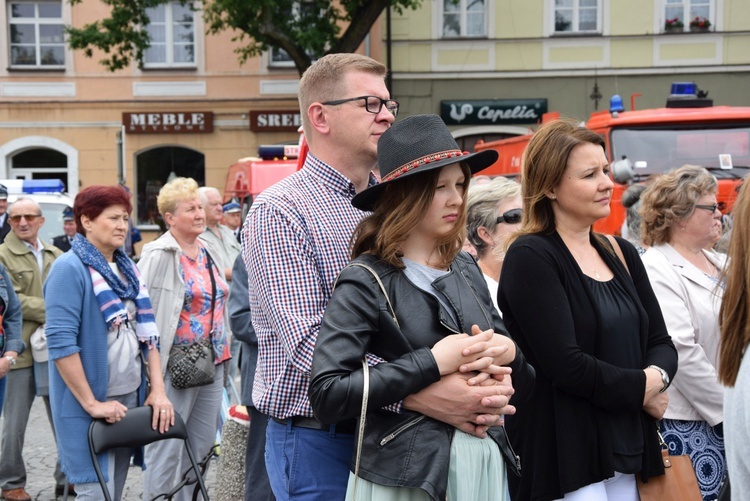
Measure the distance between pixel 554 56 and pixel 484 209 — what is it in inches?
782

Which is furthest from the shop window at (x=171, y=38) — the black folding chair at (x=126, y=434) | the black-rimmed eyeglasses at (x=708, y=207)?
the black-rimmed eyeglasses at (x=708, y=207)

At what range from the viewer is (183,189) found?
621 cm

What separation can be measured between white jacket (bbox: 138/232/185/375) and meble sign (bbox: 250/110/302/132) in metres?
18.9

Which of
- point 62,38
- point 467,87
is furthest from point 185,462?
point 62,38

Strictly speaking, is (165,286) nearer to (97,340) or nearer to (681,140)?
(97,340)

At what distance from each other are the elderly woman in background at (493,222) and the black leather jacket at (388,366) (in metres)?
1.93

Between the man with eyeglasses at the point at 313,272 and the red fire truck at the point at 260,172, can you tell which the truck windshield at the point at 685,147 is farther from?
the man with eyeglasses at the point at 313,272

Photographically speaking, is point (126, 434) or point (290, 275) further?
point (126, 434)

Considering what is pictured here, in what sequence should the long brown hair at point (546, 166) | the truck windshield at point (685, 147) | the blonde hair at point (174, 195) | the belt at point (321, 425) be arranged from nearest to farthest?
the belt at point (321, 425)
the long brown hair at point (546, 166)
the blonde hair at point (174, 195)
the truck windshield at point (685, 147)

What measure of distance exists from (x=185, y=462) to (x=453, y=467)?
13.1 ft

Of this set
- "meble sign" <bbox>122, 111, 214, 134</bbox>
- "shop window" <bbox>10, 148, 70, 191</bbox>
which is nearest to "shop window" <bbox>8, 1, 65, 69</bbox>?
"shop window" <bbox>10, 148, 70, 191</bbox>

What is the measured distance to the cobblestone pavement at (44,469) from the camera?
22.3 ft

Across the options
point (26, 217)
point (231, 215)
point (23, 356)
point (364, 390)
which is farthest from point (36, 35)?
point (364, 390)

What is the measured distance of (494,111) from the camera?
77.3ft
